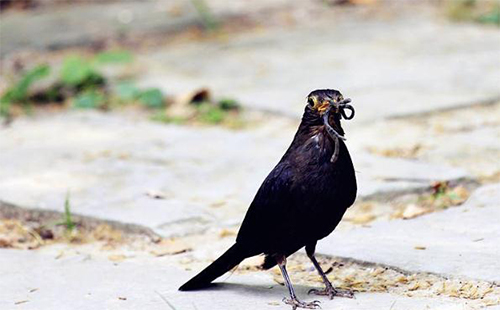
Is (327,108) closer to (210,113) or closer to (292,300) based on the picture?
(292,300)

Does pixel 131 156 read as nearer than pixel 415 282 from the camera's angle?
No

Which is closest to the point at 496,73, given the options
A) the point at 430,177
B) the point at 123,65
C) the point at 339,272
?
the point at 430,177

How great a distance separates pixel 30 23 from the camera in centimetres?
771

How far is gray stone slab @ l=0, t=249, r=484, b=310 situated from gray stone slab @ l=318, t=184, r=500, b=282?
9.8 inches

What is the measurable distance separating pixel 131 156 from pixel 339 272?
1.74 m

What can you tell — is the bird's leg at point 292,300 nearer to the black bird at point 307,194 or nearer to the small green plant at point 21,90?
the black bird at point 307,194

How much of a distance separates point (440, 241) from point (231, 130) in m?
2.02

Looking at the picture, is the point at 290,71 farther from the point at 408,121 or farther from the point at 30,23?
the point at 30,23

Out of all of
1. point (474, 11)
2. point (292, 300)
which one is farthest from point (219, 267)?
point (474, 11)

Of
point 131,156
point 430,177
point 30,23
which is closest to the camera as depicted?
point 430,177

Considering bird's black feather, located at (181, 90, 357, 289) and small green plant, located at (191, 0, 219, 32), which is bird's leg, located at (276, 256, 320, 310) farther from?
small green plant, located at (191, 0, 219, 32)

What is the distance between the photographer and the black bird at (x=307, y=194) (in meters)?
2.83

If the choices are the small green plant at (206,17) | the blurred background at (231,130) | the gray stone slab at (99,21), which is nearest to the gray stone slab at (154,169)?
the blurred background at (231,130)

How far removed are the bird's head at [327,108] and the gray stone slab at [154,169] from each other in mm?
1034
